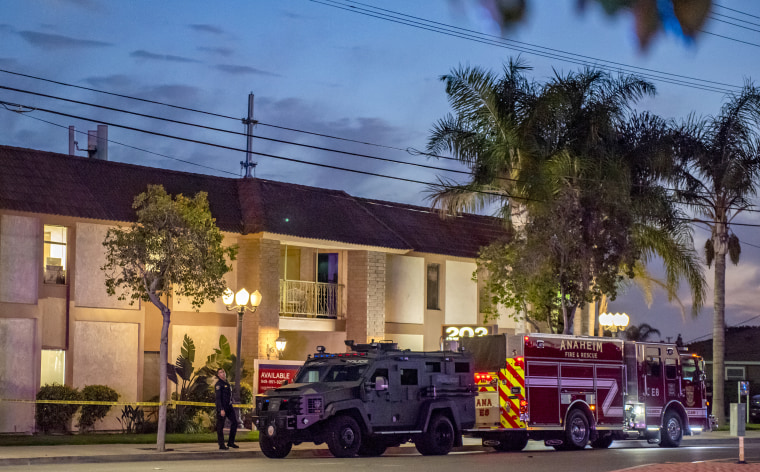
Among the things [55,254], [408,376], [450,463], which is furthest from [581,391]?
[55,254]

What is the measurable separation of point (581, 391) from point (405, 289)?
1216 centimetres

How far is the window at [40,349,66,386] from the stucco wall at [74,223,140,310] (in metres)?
1.42

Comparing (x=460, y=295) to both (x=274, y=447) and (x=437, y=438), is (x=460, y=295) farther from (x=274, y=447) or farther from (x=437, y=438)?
(x=274, y=447)

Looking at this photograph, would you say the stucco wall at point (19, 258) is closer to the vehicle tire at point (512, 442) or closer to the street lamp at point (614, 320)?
the vehicle tire at point (512, 442)

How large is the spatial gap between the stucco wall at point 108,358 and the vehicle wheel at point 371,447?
359 inches

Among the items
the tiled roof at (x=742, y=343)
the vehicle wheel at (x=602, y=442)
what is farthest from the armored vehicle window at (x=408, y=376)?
the tiled roof at (x=742, y=343)

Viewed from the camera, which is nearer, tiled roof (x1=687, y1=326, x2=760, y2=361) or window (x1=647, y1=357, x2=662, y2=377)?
window (x1=647, y1=357, x2=662, y2=377)

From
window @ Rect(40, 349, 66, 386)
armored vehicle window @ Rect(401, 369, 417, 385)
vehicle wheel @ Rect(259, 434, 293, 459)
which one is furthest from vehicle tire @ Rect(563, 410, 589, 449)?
window @ Rect(40, 349, 66, 386)

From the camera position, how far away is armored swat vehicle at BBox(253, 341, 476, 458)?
20.2 metres

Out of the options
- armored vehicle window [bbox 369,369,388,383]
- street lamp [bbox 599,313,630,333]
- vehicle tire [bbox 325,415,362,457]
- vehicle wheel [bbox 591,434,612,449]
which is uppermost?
street lamp [bbox 599,313,630,333]

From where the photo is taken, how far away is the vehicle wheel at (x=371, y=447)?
21312mm

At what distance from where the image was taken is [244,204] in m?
31.4

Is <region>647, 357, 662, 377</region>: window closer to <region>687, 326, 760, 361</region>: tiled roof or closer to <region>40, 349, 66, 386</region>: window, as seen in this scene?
<region>40, 349, 66, 386</region>: window

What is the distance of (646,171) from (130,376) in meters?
16.8
